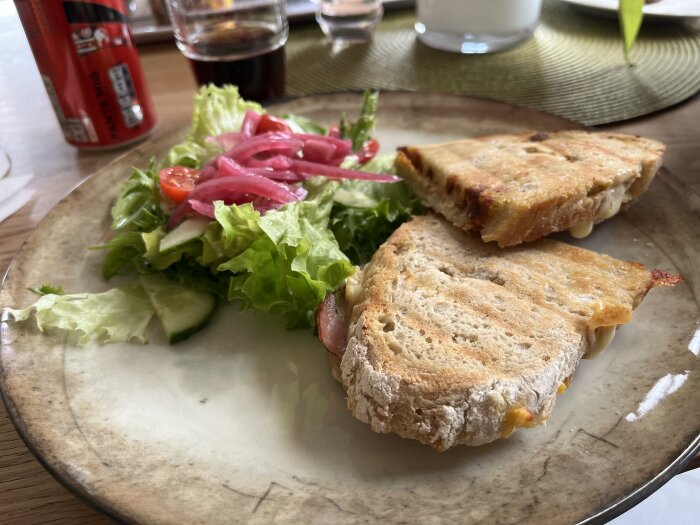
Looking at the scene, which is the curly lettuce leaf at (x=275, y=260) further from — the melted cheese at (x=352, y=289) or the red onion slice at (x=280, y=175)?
the red onion slice at (x=280, y=175)

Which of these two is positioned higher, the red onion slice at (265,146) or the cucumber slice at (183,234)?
the red onion slice at (265,146)

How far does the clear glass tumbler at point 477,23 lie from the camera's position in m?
2.95

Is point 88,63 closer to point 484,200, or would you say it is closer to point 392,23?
point 484,200

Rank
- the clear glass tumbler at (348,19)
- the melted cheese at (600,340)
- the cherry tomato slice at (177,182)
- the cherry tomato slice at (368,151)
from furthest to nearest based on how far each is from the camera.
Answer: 1. the clear glass tumbler at (348,19)
2. the cherry tomato slice at (368,151)
3. the cherry tomato slice at (177,182)
4. the melted cheese at (600,340)

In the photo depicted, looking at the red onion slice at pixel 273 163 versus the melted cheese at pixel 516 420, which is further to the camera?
the red onion slice at pixel 273 163

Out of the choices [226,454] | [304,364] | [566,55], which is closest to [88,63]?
[304,364]

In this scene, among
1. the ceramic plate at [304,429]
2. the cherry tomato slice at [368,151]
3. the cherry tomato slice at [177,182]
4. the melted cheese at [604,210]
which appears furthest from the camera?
the cherry tomato slice at [368,151]

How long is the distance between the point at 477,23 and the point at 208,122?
1.60 m

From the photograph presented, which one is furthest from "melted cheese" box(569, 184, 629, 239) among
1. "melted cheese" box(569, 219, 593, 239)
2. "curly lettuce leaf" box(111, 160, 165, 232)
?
"curly lettuce leaf" box(111, 160, 165, 232)

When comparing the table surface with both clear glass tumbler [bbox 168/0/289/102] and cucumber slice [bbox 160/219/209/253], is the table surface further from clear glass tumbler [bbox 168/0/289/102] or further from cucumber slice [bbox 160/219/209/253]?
cucumber slice [bbox 160/219/209/253]

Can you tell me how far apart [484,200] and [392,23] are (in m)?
2.36

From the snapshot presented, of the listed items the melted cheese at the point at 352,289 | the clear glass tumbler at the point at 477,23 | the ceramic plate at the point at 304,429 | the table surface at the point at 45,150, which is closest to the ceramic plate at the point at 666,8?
the clear glass tumbler at the point at 477,23

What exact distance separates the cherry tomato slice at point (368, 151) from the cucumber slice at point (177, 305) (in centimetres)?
80

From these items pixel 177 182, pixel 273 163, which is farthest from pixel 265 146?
pixel 177 182
